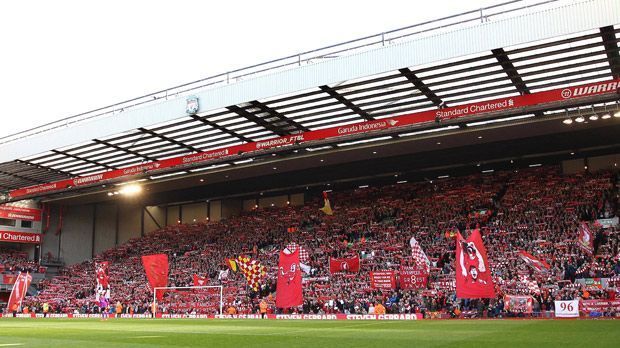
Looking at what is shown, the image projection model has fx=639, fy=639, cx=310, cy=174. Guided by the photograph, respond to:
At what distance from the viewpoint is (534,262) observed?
99.1 ft

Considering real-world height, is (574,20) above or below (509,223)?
above

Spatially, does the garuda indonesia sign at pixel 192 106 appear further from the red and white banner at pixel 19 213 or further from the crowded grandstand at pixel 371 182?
the red and white banner at pixel 19 213

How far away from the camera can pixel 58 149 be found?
41.8 m

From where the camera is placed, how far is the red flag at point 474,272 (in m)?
25.7

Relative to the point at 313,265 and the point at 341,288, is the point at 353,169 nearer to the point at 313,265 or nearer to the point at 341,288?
the point at 313,265

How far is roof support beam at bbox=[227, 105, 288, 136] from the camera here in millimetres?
33438

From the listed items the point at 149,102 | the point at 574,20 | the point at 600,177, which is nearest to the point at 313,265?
the point at 149,102

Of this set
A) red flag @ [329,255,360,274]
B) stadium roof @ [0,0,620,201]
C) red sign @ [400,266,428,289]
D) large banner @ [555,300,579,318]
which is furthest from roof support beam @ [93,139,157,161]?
large banner @ [555,300,579,318]

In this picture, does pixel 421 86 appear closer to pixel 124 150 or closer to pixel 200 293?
pixel 200 293

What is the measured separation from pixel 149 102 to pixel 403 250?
17.2 m

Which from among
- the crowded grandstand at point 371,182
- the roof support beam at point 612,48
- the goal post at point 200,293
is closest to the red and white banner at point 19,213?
the crowded grandstand at point 371,182

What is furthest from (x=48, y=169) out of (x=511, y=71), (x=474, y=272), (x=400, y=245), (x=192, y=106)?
(x=511, y=71)

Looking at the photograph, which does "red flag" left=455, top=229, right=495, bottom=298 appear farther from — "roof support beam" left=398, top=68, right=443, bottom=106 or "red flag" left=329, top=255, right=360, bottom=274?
"red flag" left=329, top=255, right=360, bottom=274

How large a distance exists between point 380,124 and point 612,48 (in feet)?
35.7
